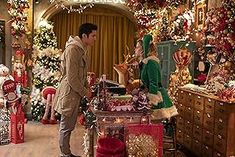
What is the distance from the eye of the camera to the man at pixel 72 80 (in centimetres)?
415

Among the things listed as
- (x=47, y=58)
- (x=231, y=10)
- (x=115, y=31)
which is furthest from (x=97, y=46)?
(x=231, y=10)

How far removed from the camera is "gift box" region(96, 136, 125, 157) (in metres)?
3.07

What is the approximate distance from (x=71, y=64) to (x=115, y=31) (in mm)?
6528

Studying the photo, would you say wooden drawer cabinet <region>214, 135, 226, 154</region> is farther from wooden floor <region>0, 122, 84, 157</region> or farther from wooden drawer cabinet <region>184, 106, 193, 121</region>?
wooden floor <region>0, 122, 84, 157</region>

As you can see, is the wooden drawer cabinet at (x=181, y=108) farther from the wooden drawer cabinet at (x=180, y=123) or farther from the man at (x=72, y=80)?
the man at (x=72, y=80)

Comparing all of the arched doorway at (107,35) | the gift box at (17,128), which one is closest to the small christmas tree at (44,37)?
the arched doorway at (107,35)

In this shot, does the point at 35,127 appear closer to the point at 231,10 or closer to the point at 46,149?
the point at 46,149

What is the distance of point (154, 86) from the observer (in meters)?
4.33

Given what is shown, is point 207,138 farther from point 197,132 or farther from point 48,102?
point 48,102

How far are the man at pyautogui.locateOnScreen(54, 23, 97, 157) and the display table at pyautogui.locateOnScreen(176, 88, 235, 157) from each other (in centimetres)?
160

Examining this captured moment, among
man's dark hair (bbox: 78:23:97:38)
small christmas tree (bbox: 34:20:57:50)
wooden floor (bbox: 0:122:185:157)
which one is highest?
small christmas tree (bbox: 34:20:57:50)

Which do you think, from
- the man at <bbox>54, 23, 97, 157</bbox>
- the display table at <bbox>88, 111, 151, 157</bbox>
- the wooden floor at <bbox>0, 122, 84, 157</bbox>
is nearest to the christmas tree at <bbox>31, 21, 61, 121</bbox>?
the wooden floor at <bbox>0, 122, 84, 157</bbox>

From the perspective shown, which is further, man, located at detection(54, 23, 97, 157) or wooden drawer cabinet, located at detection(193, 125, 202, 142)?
wooden drawer cabinet, located at detection(193, 125, 202, 142)

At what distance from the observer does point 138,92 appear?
3650 millimetres
